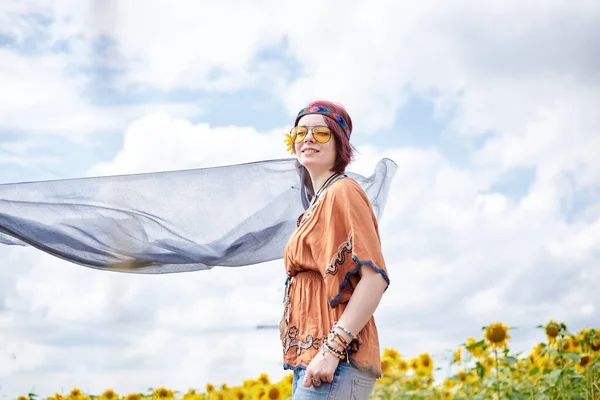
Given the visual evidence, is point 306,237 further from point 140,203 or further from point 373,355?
point 140,203

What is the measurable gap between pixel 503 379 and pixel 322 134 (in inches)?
66.3

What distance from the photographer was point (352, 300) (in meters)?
1.44

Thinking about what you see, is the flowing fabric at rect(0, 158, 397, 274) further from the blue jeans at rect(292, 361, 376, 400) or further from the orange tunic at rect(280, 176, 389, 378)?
the blue jeans at rect(292, 361, 376, 400)

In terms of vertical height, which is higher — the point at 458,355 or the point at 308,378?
the point at 458,355

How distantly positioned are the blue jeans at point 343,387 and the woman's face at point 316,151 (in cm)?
43

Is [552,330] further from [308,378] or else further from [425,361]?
[308,378]

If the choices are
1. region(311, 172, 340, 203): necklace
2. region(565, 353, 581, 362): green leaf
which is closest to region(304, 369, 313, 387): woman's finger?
region(311, 172, 340, 203): necklace

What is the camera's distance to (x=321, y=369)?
140 cm

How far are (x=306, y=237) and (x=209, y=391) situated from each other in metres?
1.55

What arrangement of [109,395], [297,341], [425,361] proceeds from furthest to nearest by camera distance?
[425,361] < [109,395] < [297,341]

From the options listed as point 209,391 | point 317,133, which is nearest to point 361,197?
point 317,133

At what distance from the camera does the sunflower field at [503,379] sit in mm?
2773

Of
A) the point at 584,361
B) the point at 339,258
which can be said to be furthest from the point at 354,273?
the point at 584,361

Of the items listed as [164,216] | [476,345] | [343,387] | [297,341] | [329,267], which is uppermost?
[164,216]
